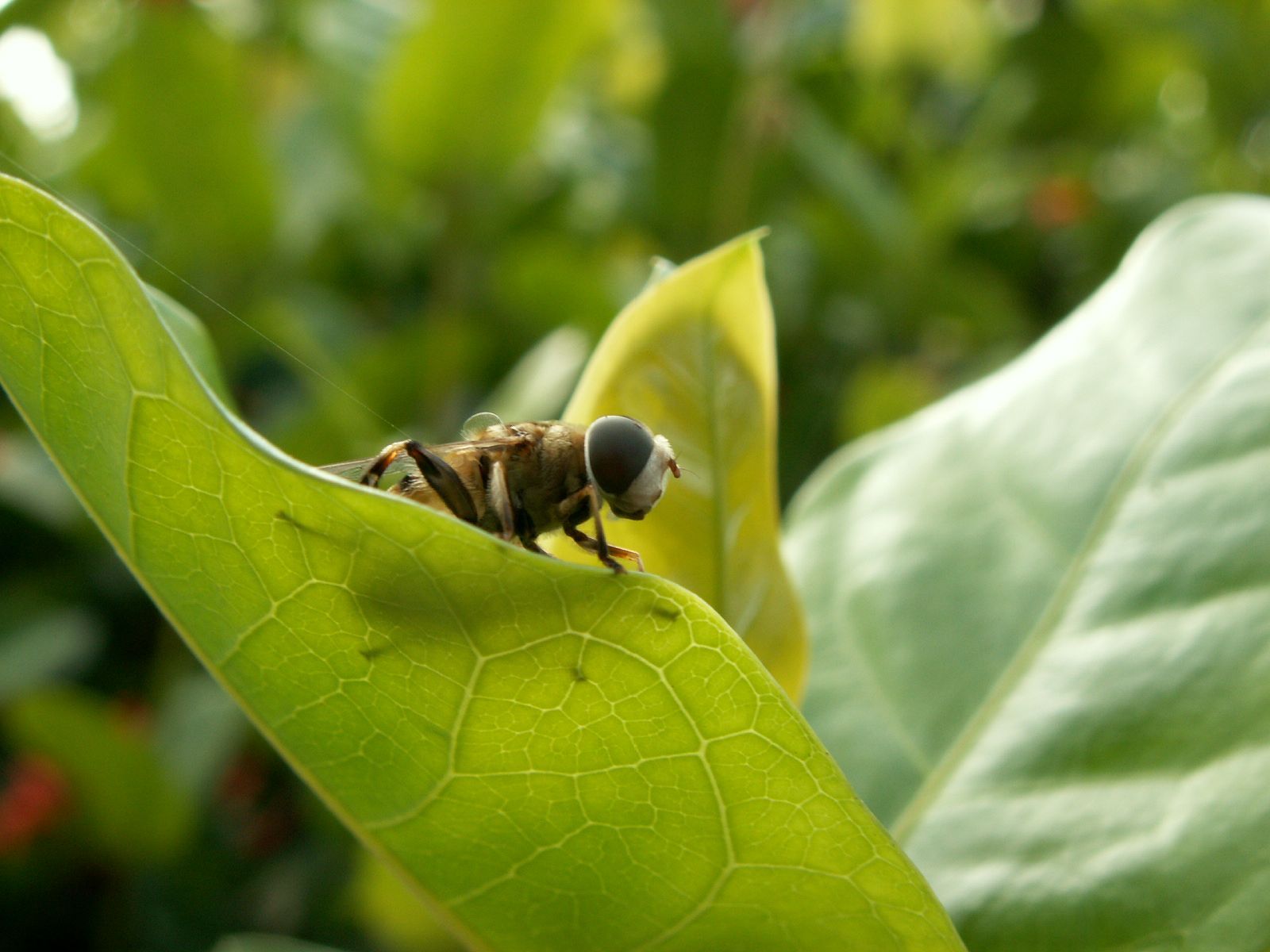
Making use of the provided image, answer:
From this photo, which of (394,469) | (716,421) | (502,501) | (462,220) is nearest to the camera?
(716,421)

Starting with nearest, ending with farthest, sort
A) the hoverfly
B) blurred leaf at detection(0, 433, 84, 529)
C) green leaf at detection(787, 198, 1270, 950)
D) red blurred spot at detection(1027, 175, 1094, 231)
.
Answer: green leaf at detection(787, 198, 1270, 950) → the hoverfly → blurred leaf at detection(0, 433, 84, 529) → red blurred spot at detection(1027, 175, 1094, 231)

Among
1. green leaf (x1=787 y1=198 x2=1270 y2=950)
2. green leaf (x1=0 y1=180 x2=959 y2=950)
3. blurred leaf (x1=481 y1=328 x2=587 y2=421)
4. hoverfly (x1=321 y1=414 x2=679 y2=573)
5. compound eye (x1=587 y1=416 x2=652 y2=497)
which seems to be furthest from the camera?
blurred leaf (x1=481 y1=328 x2=587 y2=421)

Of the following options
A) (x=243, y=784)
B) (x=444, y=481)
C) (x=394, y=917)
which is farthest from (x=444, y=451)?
(x=243, y=784)

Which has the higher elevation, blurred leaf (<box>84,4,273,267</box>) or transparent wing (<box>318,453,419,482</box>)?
blurred leaf (<box>84,4,273,267</box>)

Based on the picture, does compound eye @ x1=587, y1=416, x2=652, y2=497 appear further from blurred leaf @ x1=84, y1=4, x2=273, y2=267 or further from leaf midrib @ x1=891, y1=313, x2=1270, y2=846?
blurred leaf @ x1=84, y1=4, x2=273, y2=267

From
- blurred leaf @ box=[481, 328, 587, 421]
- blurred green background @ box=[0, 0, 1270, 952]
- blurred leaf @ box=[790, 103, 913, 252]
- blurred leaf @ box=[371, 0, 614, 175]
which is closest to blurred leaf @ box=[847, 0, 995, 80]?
blurred green background @ box=[0, 0, 1270, 952]

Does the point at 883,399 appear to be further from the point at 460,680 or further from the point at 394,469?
the point at 460,680

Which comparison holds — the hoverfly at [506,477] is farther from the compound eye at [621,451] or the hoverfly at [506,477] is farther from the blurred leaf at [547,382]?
the blurred leaf at [547,382]
